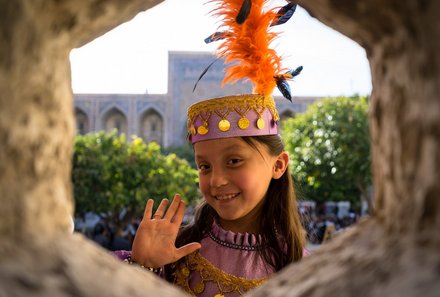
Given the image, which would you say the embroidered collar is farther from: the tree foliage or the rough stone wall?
the tree foliage

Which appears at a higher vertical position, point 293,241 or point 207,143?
point 207,143

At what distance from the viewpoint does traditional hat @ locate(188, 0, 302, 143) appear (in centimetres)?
111

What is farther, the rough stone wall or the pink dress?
the pink dress

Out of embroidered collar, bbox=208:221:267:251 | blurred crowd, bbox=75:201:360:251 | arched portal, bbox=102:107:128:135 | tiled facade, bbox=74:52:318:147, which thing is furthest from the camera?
arched portal, bbox=102:107:128:135

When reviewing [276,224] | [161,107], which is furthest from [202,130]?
[161,107]

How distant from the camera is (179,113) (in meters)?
15.6

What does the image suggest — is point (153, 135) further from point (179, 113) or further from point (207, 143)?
point (207, 143)

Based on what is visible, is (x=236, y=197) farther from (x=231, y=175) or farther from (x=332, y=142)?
(x=332, y=142)

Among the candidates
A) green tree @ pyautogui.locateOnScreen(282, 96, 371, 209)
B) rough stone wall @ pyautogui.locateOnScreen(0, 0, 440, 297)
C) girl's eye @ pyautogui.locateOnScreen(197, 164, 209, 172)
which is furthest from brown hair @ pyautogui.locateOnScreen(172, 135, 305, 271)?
green tree @ pyautogui.locateOnScreen(282, 96, 371, 209)

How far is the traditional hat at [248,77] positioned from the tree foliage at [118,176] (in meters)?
6.24

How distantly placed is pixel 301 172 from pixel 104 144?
321 cm

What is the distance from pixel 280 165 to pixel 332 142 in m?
6.81

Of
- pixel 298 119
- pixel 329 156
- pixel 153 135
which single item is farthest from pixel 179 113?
pixel 329 156

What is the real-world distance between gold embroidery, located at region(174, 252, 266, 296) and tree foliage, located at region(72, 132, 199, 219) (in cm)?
623
